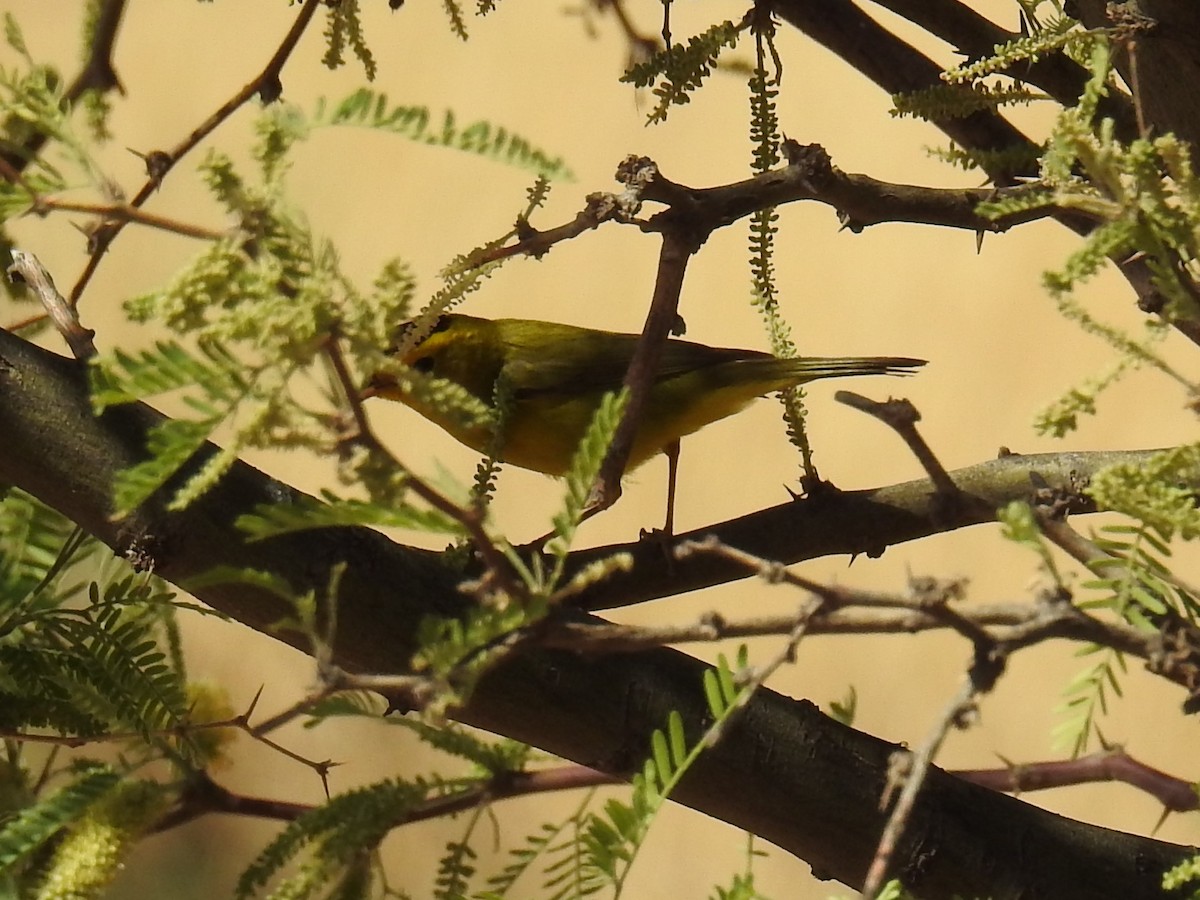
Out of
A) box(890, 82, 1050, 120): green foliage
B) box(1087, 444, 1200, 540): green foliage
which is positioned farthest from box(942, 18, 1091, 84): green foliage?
box(1087, 444, 1200, 540): green foliage

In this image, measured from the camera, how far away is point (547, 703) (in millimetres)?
623

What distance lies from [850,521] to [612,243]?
149 cm

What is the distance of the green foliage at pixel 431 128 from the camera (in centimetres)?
39

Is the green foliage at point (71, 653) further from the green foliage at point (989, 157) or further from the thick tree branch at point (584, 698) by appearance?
the green foliage at point (989, 157)

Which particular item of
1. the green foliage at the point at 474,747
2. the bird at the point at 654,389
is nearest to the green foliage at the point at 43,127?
the green foliage at the point at 474,747

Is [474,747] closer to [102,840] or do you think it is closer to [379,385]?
[102,840]

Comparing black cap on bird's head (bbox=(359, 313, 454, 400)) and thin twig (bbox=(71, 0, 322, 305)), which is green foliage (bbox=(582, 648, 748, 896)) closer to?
Result: black cap on bird's head (bbox=(359, 313, 454, 400))

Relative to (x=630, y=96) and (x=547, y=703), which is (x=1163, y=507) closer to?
(x=547, y=703)

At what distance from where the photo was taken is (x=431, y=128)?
15.6 inches

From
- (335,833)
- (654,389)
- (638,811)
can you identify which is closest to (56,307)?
(335,833)

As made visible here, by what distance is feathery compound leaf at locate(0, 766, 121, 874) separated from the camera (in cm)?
57

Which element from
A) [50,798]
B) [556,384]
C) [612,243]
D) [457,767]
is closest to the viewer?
[50,798]

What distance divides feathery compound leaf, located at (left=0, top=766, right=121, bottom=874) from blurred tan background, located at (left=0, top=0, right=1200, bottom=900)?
1282 millimetres

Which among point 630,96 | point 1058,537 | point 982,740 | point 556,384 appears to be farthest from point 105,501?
point 630,96
